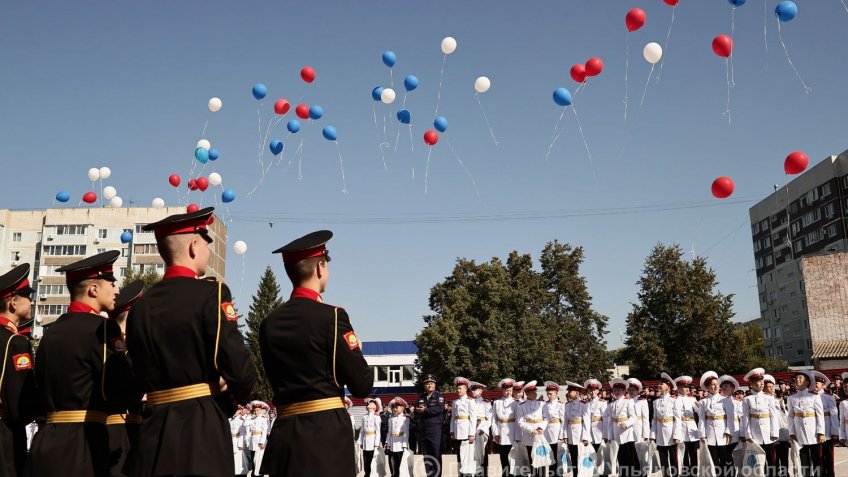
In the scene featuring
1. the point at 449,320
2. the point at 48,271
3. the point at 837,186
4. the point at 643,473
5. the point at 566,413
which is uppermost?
the point at 837,186

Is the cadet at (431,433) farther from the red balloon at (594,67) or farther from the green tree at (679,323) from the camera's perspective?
the green tree at (679,323)

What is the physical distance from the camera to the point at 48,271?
79000mm

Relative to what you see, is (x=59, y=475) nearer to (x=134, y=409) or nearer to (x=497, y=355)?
(x=134, y=409)

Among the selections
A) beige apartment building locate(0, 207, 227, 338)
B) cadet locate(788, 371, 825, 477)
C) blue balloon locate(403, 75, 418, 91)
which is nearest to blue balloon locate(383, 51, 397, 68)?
blue balloon locate(403, 75, 418, 91)

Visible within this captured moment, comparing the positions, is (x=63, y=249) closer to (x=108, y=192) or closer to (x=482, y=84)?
(x=108, y=192)

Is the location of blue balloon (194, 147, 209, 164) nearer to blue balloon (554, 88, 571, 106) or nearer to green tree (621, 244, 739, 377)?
blue balloon (554, 88, 571, 106)

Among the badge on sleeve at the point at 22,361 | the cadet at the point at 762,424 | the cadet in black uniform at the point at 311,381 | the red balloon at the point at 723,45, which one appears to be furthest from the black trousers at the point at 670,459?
the badge on sleeve at the point at 22,361

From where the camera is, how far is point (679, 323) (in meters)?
46.8

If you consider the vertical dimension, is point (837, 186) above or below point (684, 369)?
above

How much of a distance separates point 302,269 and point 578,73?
12.7 metres

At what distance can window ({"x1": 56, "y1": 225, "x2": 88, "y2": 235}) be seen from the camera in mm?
81562

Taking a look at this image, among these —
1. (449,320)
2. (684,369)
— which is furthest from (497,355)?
(684,369)

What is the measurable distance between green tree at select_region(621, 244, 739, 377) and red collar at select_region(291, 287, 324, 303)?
44345 mm

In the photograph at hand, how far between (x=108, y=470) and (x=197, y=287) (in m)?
1.85
